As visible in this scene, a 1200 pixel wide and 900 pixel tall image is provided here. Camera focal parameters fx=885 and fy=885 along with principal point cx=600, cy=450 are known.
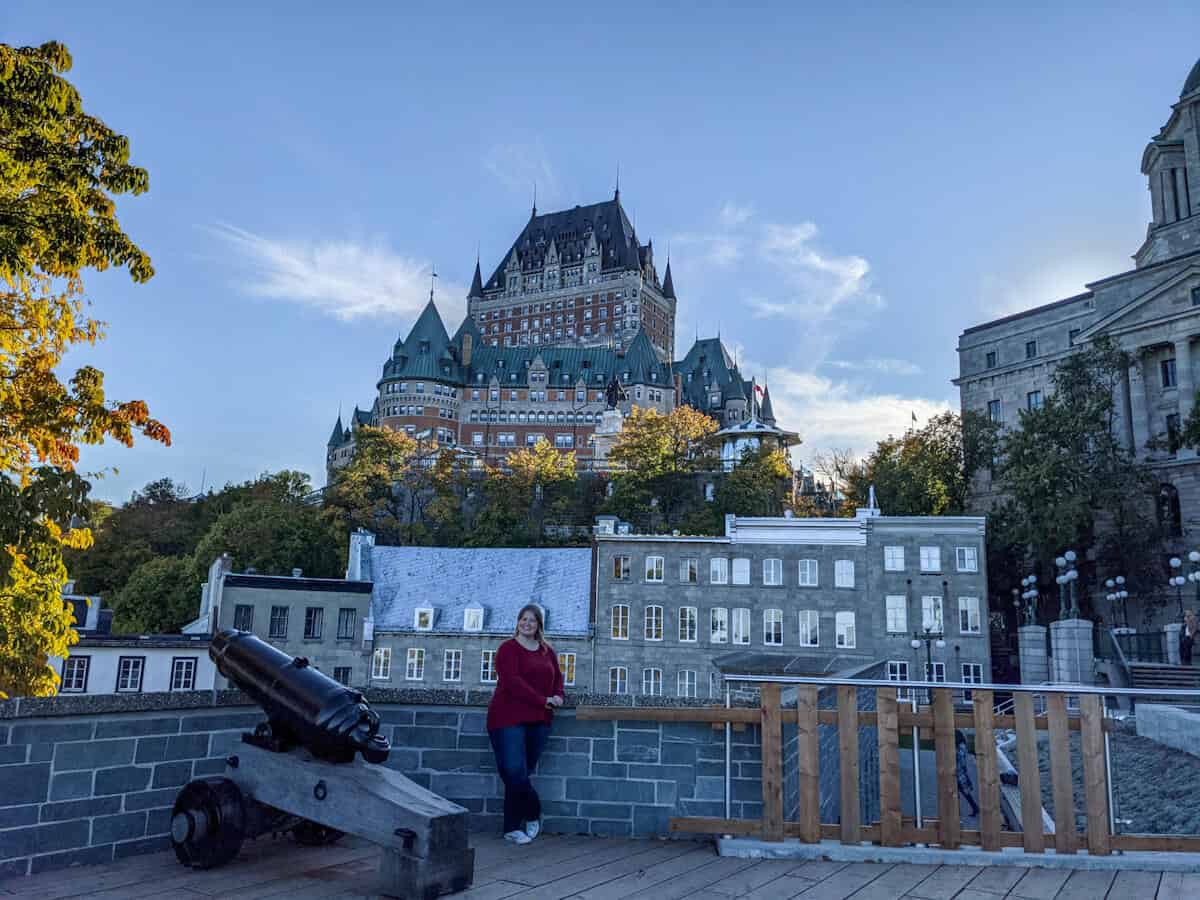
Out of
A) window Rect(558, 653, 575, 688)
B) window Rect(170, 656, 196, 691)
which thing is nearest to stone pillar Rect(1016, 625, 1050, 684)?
window Rect(558, 653, 575, 688)

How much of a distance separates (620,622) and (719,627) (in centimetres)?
469

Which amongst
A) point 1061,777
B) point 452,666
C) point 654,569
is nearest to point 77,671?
point 452,666

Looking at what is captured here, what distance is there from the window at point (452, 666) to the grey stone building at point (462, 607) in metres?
0.05

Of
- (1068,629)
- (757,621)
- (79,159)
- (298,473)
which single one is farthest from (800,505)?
(79,159)

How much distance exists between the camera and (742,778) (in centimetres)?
706

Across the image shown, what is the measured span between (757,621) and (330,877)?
37.0m

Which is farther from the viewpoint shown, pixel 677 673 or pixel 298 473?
pixel 298 473

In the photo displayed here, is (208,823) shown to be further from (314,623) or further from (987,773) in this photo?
(314,623)

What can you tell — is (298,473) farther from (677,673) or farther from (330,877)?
(330,877)

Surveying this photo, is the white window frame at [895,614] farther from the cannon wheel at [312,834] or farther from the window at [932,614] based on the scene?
the cannon wheel at [312,834]

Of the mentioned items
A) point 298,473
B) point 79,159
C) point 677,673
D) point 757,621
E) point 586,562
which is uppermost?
point 298,473

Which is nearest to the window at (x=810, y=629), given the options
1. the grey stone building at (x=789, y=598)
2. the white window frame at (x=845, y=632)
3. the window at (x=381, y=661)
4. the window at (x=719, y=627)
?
the grey stone building at (x=789, y=598)

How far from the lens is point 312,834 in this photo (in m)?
6.61

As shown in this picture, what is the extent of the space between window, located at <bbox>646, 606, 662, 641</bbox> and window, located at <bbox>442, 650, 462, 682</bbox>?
9.02 meters
